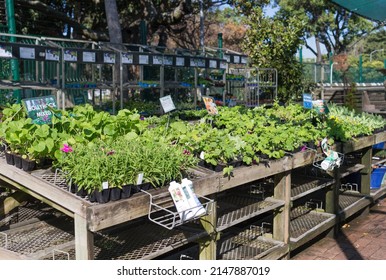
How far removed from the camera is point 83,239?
2.64 m

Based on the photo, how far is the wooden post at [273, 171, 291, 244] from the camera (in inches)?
174

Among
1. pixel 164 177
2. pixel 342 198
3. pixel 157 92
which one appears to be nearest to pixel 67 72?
pixel 157 92

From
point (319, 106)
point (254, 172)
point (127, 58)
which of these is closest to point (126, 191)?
point (254, 172)

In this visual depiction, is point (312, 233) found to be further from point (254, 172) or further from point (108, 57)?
point (108, 57)

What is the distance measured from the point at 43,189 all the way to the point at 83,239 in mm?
416

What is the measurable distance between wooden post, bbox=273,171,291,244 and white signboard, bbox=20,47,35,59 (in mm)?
3835

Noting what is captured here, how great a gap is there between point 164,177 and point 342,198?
3840 millimetres

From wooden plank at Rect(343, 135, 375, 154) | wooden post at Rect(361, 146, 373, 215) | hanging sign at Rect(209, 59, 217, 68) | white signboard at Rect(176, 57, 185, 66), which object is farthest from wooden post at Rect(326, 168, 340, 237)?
hanging sign at Rect(209, 59, 217, 68)

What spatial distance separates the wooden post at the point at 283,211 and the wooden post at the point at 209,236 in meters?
1.10

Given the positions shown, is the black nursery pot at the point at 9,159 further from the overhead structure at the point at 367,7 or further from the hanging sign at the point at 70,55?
the overhead structure at the point at 367,7

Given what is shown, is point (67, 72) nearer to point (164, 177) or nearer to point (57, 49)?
point (57, 49)

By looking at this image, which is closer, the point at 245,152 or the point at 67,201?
the point at 67,201

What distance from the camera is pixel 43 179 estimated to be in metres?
2.88

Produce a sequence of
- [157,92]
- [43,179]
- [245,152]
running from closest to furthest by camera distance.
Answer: [43,179] < [245,152] < [157,92]
